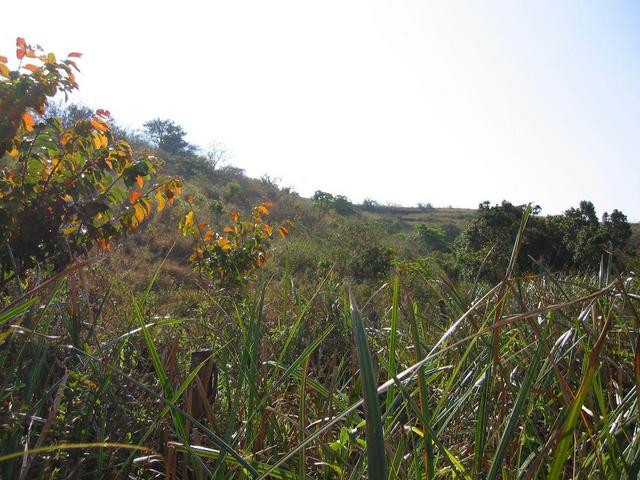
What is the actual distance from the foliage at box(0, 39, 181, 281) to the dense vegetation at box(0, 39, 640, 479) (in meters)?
0.01

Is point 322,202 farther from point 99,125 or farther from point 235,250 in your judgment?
point 99,125

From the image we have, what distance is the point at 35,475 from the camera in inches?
40.8

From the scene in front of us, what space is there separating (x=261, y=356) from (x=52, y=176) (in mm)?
2261

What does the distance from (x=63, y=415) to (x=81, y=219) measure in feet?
6.90

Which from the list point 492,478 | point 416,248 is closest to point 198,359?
point 492,478

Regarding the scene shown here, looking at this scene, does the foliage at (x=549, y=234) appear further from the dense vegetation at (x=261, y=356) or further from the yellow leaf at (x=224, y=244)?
the dense vegetation at (x=261, y=356)

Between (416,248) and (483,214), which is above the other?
(483,214)

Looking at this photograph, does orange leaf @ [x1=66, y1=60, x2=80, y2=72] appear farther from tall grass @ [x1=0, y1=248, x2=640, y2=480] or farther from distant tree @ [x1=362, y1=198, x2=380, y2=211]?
distant tree @ [x1=362, y1=198, x2=380, y2=211]

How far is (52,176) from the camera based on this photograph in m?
3.05

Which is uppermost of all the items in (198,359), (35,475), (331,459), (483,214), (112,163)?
(483,214)

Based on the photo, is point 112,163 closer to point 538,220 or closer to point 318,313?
point 318,313

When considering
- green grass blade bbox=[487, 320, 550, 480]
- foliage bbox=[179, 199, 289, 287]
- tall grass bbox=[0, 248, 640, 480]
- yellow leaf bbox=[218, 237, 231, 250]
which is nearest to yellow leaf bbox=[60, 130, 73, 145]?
tall grass bbox=[0, 248, 640, 480]

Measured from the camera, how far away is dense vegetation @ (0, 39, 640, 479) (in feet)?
2.62

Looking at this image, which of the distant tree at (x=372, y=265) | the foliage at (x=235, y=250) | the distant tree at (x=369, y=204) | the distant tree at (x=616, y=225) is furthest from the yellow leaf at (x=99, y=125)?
the distant tree at (x=369, y=204)
